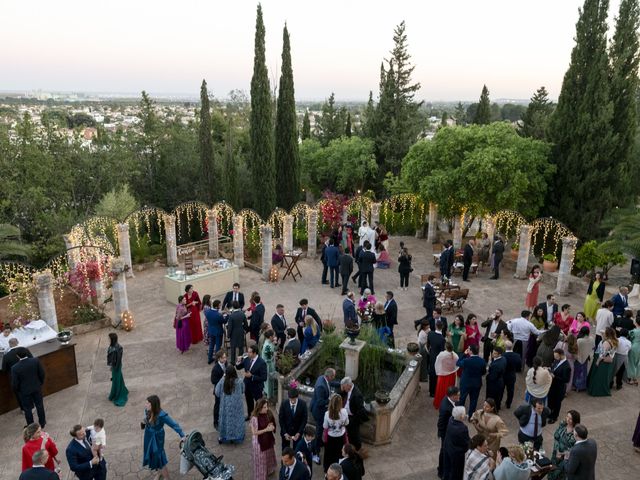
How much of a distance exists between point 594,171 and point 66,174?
75.4 feet

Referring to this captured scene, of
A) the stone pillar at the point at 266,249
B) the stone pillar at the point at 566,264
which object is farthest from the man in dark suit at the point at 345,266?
the stone pillar at the point at 566,264

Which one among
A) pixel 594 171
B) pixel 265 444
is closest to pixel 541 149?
pixel 594 171

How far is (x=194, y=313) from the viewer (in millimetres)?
12266

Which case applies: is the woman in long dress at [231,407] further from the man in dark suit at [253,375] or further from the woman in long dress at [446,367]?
the woman in long dress at [446,367]

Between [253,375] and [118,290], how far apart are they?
6.09 meters

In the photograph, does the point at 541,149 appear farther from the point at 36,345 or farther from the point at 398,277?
the point at 36,345

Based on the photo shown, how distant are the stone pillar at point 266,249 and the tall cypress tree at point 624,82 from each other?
13161mm

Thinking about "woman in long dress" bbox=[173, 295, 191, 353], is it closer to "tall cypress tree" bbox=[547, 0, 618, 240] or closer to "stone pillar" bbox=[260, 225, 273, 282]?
"stone pillar" bbox=[260, 225, 273, 282]

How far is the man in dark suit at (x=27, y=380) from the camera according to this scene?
855 centimetres

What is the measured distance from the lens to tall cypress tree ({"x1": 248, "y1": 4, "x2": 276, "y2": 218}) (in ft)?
80.3

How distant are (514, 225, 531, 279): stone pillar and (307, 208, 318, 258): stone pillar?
7.47 meters

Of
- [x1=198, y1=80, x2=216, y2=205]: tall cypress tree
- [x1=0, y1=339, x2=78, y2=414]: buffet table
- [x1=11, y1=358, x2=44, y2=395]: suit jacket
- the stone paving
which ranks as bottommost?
the stone paving

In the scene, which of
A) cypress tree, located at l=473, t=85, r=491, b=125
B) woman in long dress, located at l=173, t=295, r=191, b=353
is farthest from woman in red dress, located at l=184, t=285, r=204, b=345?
cypress tree, located at l=473, t=85, r=491, b=125

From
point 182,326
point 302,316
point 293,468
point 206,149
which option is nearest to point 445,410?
point 293,468
